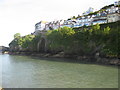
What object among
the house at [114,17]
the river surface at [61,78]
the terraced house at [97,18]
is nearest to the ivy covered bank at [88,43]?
the house at [114,17]

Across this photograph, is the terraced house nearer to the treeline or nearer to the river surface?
the treeline

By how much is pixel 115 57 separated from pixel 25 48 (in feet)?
291

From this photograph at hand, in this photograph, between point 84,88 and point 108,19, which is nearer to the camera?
point 84,88

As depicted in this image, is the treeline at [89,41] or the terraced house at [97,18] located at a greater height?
the terraced house at [97,18]

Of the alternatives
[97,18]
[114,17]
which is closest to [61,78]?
[114,17]

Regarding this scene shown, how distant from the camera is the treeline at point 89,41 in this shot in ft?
181

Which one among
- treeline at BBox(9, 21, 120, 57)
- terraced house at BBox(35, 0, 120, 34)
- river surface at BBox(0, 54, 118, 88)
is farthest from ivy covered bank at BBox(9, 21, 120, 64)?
river surface at BBox(0, 54, 118, 88)

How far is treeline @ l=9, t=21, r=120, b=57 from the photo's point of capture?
55159mm

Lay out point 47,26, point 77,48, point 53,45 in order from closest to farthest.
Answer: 1. point 77,48
2. point 53,45
3. point 47,26

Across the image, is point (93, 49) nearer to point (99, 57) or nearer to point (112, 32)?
point (99, 57)

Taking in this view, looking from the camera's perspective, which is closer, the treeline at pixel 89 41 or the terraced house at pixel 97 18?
the treeline at pixel 89 41

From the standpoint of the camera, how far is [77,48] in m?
72.8

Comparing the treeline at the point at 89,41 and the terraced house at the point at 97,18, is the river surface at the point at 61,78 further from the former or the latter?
the terraced house at the point at 97,18

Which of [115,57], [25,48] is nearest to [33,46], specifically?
[25,48]
